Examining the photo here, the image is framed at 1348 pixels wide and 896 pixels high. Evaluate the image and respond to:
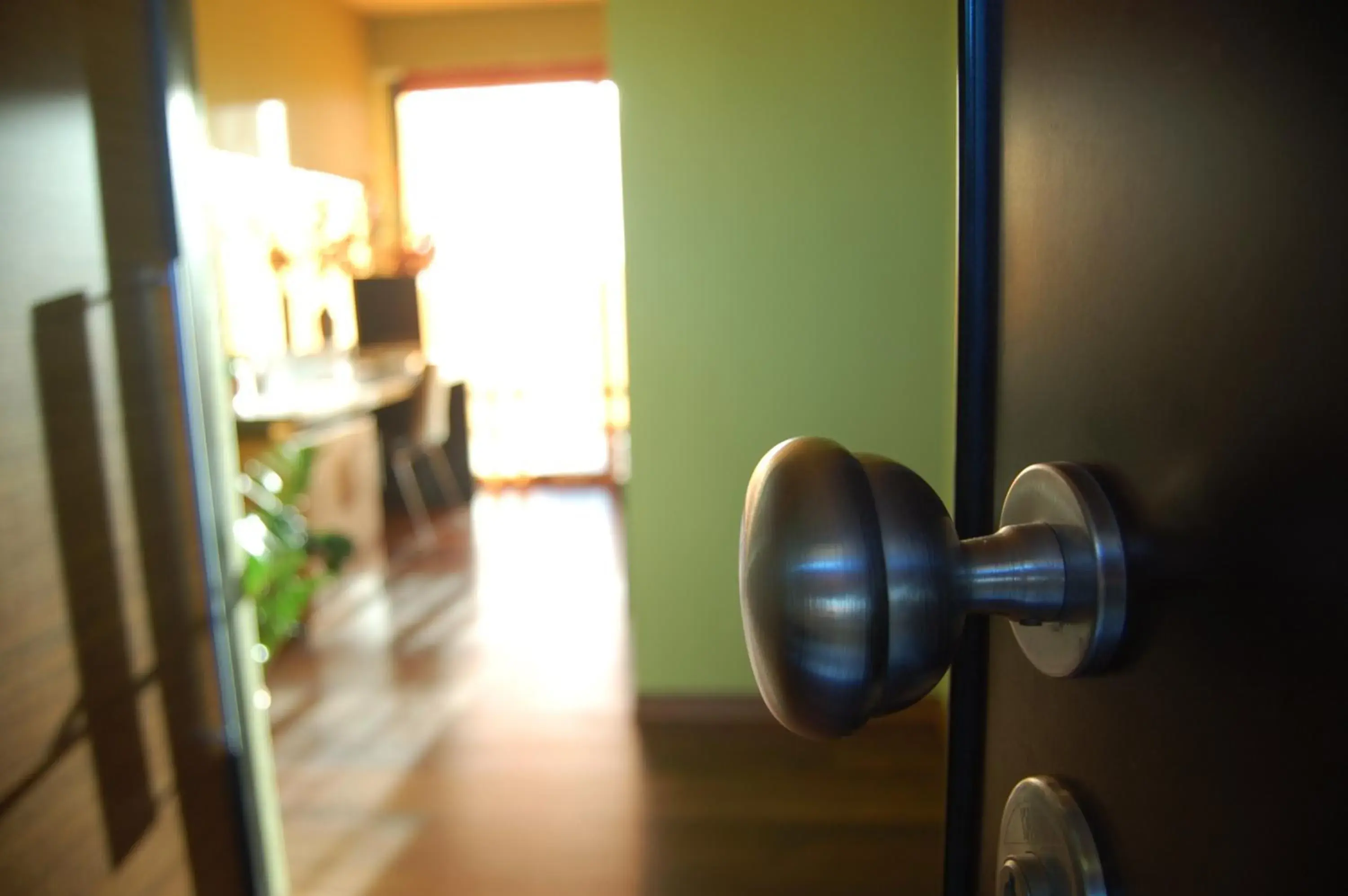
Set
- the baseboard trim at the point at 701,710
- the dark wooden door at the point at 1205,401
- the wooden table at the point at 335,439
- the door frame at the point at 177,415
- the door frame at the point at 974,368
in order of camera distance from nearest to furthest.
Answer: the dark wooden door at the point at 1205,401
the door frame at the point at 974,368
the door frame at the point at 177,415
the baseboard trim at the point at 701,710
the wooden table at the point at 335,439

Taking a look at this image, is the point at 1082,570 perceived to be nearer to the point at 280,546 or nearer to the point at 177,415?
the point at 177,415

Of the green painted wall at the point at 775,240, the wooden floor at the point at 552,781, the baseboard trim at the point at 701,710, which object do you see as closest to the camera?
the wooden floor at the point at 552,781

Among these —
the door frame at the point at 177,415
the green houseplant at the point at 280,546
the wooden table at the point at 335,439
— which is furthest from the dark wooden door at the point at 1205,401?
the wooden table at the point at 335,439

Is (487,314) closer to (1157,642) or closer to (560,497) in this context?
(560,497)

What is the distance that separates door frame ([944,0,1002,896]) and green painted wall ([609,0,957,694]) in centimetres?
209

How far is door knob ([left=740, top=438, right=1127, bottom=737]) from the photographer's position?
248mm

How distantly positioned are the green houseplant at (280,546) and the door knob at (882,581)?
8.36 feet

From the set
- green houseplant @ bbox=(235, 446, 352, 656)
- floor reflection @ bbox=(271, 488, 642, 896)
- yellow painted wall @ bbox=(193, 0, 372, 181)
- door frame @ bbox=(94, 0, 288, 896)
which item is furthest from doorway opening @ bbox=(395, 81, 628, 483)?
door frame @ bbox=(94, 0, 288, 896)

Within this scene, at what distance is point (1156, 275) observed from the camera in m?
0.25

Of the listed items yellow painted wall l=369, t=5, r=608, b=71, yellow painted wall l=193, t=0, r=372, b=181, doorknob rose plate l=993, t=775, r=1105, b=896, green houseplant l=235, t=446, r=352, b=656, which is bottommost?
green houseplant l=235, t=446, r=352, b=656

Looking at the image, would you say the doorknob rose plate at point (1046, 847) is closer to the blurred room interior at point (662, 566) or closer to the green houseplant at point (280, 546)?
the blurred room interior at point (662, 566)

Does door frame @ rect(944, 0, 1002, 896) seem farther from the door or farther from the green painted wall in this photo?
the green painted wall

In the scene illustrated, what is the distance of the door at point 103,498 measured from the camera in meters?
0.85

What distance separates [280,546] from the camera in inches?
118
